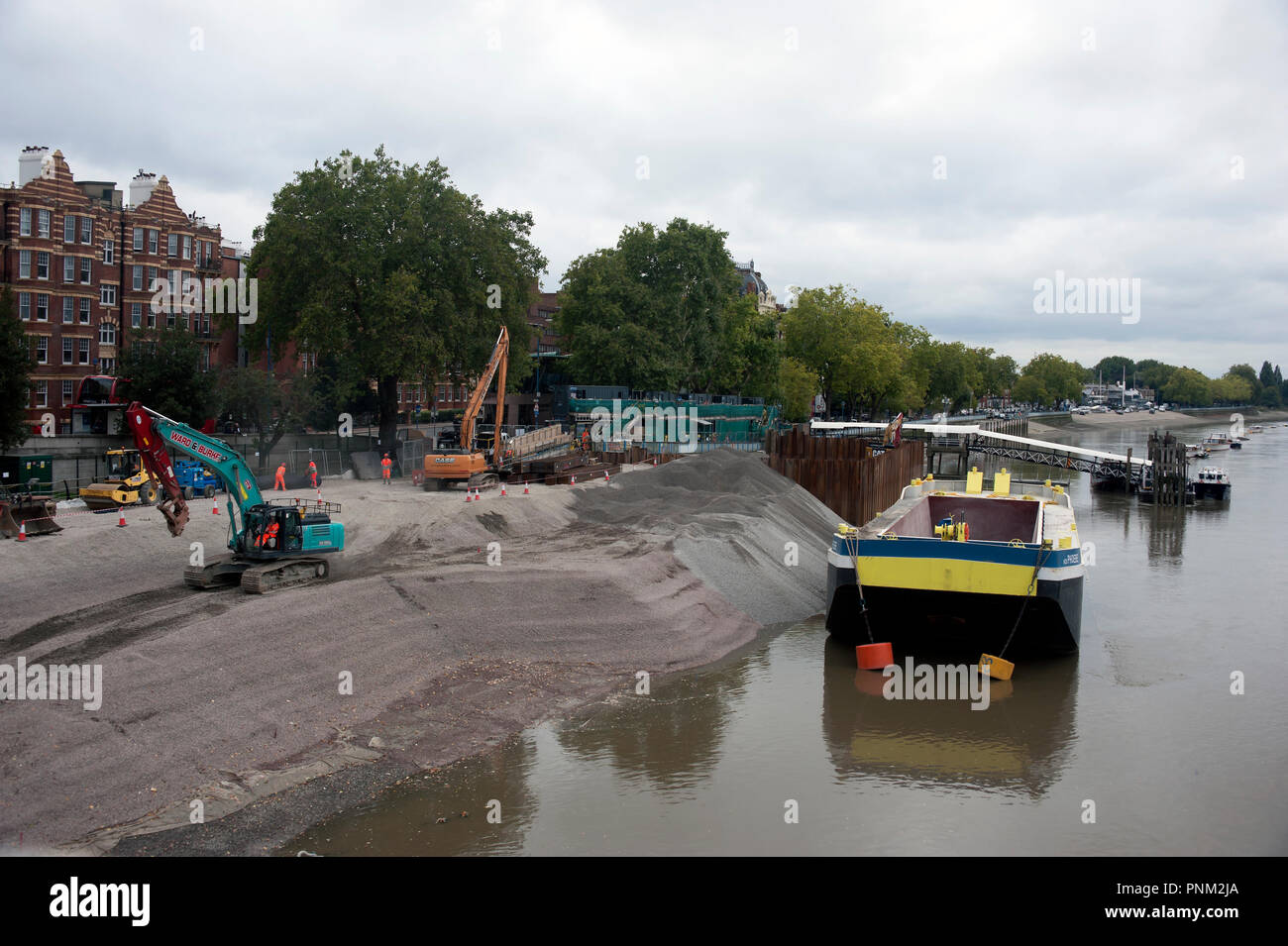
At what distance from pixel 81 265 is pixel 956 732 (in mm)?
54900

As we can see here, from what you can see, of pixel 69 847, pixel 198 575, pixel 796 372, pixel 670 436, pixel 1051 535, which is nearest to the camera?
pixel 69 847

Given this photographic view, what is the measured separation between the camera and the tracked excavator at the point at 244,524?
24469 millimetres

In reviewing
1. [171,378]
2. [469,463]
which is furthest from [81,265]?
[469,463]

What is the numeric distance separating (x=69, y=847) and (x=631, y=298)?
6259cm

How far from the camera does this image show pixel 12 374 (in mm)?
39656

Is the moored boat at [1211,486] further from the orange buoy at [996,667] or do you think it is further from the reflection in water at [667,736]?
the reflection in water at [667,736]

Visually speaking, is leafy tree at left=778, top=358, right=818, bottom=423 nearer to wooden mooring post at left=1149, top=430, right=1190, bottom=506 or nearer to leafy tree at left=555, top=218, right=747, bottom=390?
leafy tree at left=555, top=218, right=747, bottom=390

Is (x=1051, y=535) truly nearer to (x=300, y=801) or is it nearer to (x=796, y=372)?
(x=300, y=801)

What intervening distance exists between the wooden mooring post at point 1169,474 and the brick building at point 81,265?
61565mm

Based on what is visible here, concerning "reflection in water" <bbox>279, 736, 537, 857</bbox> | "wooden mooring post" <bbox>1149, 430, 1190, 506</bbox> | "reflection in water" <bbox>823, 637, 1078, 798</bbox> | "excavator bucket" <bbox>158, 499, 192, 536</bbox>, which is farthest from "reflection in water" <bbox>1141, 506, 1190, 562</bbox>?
"excavator bucket" <bbox>158, 499, 192, 536</bbox>

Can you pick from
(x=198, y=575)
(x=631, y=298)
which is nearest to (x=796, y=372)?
(x=631, y=298)

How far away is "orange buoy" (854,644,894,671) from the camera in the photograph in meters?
25.7

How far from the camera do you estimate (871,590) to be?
84.9 ft

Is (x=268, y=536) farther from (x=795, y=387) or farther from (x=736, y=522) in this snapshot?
(x=795, y=387)
